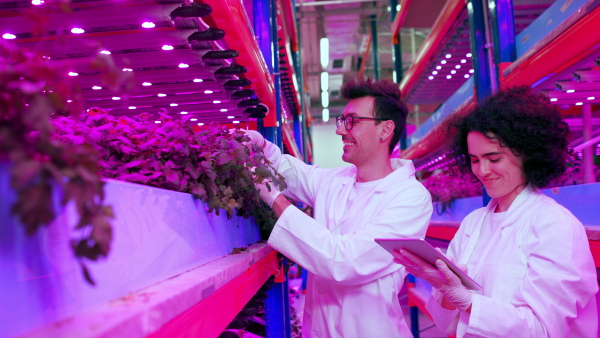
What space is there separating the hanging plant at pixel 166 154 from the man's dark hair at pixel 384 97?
1135 mm

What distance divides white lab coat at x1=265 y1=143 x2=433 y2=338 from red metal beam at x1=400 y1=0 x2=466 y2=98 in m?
3.97

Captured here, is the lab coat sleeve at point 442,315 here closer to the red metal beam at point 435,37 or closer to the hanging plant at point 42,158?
the hanging plant at point 42,158

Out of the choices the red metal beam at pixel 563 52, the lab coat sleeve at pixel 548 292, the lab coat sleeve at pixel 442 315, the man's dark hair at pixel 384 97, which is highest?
the red metal beam at pixel 563 52

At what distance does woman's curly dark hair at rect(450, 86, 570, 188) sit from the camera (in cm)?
212

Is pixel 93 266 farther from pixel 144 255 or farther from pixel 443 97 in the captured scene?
pixel 443 97

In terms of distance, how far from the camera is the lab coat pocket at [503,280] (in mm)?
1906

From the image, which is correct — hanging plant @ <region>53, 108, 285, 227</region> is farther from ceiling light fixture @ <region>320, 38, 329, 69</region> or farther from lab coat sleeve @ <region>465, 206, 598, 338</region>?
ceiling light fixture @ <region>320, 38, 329, 69</region>

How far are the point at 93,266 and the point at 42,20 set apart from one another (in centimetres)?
41

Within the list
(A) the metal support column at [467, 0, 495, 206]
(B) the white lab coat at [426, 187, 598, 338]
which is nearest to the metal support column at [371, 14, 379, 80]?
(A) the metal support column at [467, 0, 495, 206]

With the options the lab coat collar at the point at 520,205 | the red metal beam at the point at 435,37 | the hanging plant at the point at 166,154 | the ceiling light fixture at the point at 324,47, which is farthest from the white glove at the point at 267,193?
the ceiling light fixture at the point at 324,47

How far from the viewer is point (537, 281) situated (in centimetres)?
178

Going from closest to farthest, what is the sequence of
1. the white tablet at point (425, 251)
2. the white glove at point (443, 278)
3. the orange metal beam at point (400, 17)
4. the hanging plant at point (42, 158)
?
the hanging plant at point (42, 158), the white tablet at point (425, 251), the white glove at point (443, 278), the orange metal beam at point (400, 17)

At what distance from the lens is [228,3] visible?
6.49 feet

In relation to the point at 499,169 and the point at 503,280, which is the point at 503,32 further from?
the point at 503,280
